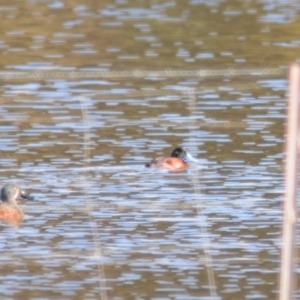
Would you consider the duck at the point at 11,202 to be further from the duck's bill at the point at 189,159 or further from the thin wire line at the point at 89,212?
the duck's bill at the point at 189,159

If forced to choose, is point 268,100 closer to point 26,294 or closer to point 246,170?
point 246,170

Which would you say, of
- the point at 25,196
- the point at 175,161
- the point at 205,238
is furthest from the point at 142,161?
the point at 205,238

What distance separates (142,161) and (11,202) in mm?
2208

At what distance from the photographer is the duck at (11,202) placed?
11.2 metres

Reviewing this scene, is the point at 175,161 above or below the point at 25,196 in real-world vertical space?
below

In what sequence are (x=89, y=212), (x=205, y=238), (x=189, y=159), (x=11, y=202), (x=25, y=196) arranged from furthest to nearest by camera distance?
1. (x=189, y=159)
2. (x=25, y=196)
3. (x=11, y=202)
4. (x=89, y=212)
5. (x=205, y=238)

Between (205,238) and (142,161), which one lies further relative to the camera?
(142,161)

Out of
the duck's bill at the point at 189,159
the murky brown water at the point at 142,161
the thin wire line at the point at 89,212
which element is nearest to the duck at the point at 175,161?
the duck's bill at the point at 189,159

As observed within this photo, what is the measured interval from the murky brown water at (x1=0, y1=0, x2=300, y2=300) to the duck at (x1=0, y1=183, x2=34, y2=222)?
0.47 feet

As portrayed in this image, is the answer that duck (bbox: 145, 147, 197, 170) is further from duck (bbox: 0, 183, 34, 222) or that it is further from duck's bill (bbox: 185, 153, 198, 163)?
duck (bbox: 0, 183, 34, 222)

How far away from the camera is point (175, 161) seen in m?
13.2

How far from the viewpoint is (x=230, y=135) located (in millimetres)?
14266

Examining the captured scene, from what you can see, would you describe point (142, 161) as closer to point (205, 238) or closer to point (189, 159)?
point (189, 159)

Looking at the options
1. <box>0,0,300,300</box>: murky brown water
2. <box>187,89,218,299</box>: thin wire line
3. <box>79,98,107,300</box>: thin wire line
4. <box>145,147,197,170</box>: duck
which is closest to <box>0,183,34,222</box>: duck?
<box>0,0,300,300</box>: murky brown water
